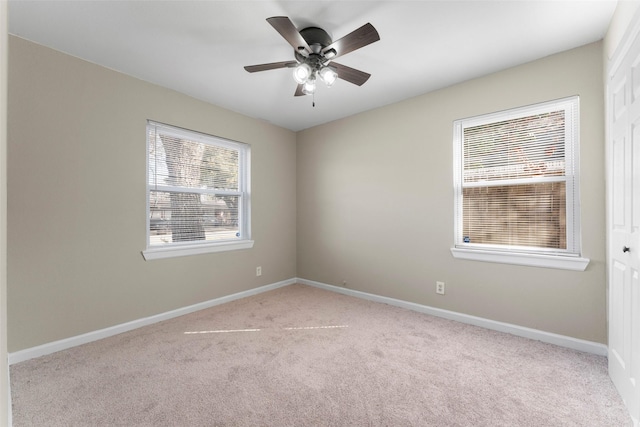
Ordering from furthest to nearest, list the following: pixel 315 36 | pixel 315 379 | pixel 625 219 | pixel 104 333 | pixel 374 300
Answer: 1. pixel 374 300
2. pixel 104 333
3. pixel 315 36
4. pixel 315 379
5. pixel 625 219

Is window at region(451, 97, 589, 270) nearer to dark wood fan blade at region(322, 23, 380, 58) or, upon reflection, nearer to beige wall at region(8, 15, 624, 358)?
beige wall at region(8, 15, 624, 358)

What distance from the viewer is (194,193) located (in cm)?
336

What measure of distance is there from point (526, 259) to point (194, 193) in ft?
11.6

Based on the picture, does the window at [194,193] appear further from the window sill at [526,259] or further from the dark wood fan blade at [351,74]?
the window sill at [526,259]

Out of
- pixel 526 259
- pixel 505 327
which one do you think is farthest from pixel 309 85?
pixel 505 327

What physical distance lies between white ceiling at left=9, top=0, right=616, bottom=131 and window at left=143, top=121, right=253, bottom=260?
0.68 m

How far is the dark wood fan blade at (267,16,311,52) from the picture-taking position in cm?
163

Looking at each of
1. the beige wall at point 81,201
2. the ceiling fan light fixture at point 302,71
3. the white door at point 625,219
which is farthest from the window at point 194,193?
the white door at point 625,219

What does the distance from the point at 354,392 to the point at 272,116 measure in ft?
11.0

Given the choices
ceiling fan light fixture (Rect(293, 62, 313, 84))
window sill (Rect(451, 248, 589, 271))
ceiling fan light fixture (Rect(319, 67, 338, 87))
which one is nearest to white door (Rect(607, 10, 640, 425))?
window sill (Rect(451, 248, 589, 271))

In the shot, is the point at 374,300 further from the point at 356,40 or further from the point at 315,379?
the point at 356,40

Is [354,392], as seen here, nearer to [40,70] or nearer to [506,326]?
[506,326]

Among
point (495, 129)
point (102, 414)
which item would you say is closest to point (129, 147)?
point (102, 414)

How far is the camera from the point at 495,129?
2795mm
